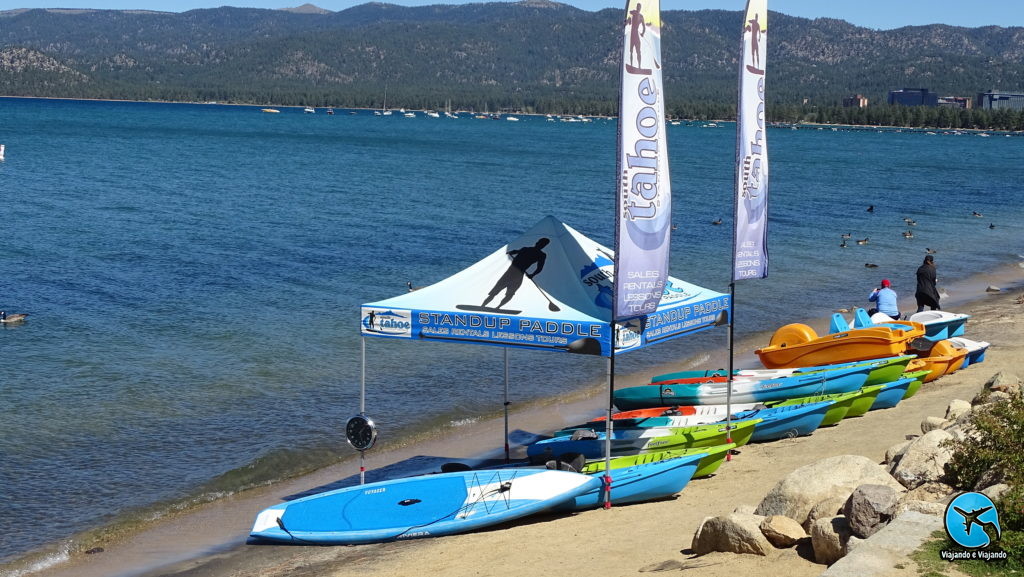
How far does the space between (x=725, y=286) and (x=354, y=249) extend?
14057 mm

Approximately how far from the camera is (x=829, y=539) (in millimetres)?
9430

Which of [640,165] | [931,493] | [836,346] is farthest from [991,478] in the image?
[836,346]

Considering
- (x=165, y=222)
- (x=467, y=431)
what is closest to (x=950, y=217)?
(x=165, y=222)

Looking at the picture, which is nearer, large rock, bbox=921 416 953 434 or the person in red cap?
large rock, bbox=921 416 953 434

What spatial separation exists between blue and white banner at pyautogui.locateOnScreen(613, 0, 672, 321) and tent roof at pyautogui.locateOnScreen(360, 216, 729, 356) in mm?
569

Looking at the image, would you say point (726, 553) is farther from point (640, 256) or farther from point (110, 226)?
point (110, 226)

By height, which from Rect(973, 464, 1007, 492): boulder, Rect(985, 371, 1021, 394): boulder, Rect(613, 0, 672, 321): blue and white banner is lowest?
Rect(985, 371, 1021, 394): boulder

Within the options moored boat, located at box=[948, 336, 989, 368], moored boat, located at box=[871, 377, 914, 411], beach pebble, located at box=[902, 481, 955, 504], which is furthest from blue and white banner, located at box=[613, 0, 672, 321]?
moored boat, located at box=[948, 336, 989, 368]

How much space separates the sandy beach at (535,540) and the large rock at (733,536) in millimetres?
108

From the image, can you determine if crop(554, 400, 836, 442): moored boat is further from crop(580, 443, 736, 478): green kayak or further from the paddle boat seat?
the paddle boat seat

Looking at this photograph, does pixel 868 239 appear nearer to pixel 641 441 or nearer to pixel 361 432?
pixel 641 441

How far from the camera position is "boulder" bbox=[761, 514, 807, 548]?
10070 mm

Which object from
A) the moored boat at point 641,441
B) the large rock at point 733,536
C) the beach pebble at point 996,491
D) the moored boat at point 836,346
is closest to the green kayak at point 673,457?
the moored boat at point 641,441

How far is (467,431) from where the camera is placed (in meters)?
19.3
